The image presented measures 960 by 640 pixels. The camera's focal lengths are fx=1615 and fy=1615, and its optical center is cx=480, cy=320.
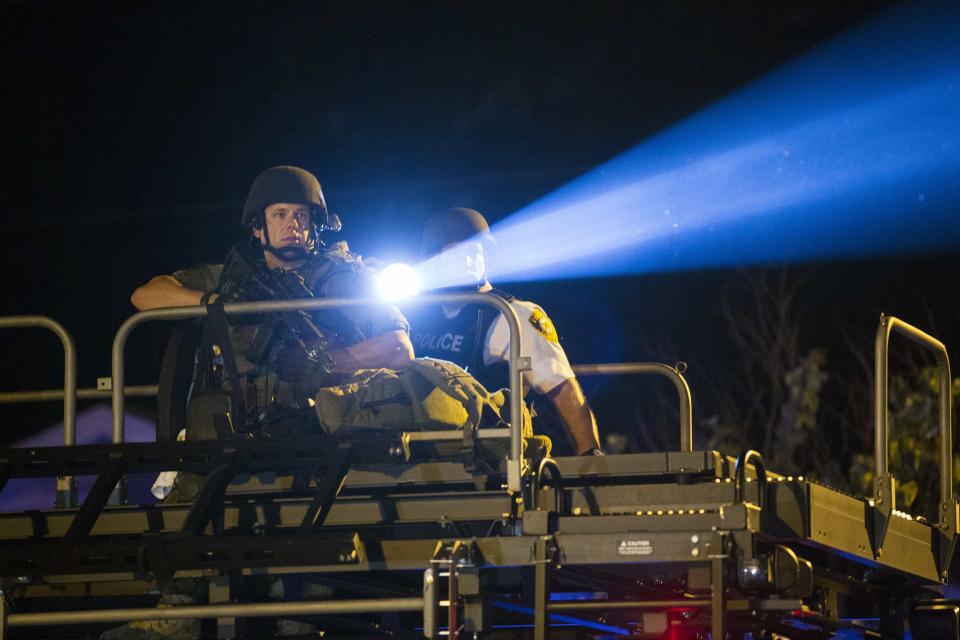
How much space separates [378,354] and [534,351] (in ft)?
3.79

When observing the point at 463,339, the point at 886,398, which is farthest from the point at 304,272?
the point at 886,398

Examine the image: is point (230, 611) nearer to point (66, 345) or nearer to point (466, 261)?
point (66, 345)

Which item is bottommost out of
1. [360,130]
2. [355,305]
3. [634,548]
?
[634,548]

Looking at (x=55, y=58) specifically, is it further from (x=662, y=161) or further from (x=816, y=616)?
(x=816, y=616)

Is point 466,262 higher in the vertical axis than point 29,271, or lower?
lower

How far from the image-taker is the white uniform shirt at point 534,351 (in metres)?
7.16

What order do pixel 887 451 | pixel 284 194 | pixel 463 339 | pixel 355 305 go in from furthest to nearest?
pixel 463 339
pixel 284 194
pixel 887 451
pixel 355 305

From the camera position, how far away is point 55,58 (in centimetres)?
1614

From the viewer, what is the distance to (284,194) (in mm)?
7012

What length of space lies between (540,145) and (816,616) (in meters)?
12.3

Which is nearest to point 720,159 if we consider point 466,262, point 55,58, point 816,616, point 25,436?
point 55,58

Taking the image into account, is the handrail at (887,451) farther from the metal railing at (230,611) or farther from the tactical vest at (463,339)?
the metal railing at (230,611)

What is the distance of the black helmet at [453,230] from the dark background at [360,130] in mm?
7186

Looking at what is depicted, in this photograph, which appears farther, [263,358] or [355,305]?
[263,358]
